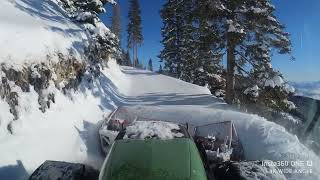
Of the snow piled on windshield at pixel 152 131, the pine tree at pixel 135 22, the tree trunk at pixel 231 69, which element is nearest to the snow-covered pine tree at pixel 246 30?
the tree trunk at pixel 231 69

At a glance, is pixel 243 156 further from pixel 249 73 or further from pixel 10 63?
pixel 249 73

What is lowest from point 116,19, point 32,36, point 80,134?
point 80,134

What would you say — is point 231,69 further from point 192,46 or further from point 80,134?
point 80,134

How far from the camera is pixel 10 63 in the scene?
9.58 m

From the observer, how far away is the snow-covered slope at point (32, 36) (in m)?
10.3

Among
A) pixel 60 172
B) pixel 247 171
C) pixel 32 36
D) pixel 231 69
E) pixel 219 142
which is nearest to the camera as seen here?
pixel 60 172

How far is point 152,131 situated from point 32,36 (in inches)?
261

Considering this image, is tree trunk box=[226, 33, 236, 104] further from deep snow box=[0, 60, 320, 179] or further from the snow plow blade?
the snow plow blade

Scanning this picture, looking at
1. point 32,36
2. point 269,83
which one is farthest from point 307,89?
point 32,36

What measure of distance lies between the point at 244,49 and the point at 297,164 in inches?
483

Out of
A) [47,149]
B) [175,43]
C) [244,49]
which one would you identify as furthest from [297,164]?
[175,43]

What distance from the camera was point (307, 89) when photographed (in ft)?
74.0

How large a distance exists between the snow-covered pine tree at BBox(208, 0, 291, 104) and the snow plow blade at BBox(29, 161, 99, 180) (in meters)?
13.7

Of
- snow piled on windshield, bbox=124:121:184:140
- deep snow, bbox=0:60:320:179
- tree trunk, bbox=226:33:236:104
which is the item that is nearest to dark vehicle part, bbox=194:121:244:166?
deep snow, bbox=0:60:320:179
